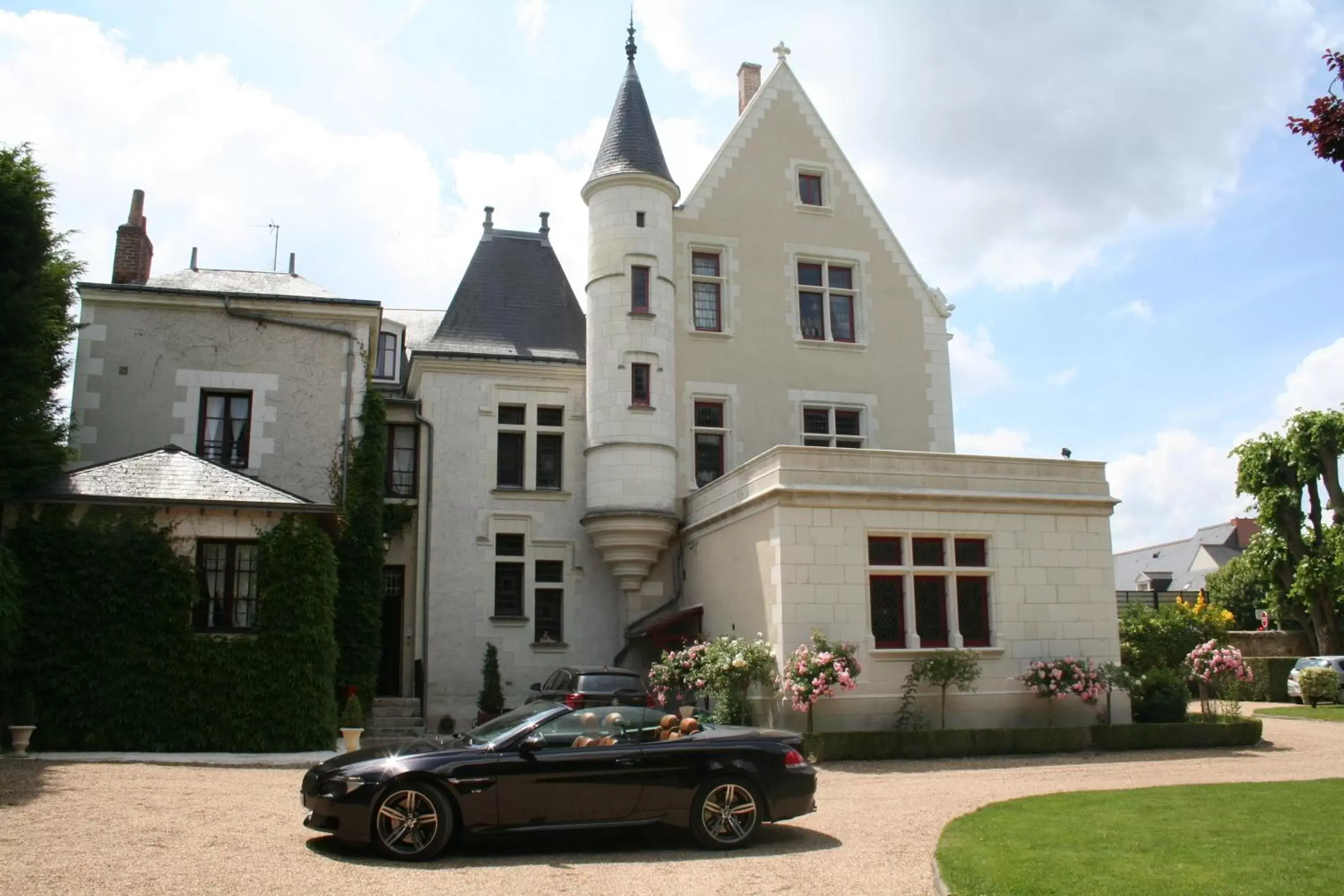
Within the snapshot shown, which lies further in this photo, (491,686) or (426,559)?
(426,559)

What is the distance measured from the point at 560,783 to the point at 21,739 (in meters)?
10.7

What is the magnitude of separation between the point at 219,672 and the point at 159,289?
9.63 metres

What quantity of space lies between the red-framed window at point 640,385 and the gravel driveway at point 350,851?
1198 cm

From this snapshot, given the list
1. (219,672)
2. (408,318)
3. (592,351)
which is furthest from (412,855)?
(408,318)

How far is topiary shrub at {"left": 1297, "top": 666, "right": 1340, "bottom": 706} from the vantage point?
105ft

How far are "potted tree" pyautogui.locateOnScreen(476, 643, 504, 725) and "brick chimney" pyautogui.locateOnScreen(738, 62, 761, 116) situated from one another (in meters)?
16.7

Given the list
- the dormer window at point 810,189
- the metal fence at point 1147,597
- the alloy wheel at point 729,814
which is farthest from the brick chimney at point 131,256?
the metal fence at point 1147,597

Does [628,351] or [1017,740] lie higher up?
[628,351]

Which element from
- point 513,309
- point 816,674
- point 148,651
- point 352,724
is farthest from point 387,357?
point 816,674

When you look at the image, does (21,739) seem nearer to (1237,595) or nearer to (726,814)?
(726,814)

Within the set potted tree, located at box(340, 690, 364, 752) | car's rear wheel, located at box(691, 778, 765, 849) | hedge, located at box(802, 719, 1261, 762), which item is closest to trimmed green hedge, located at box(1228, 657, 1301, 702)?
hedge, located at box(802, 719, 1261, 762)

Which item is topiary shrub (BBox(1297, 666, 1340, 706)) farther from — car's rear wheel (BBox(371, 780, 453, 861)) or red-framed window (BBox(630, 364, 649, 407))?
car's rear wheel (BBox(371, 780, 453, 861))

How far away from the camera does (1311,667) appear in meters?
32.8

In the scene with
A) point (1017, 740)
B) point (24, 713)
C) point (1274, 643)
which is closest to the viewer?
point (24, 713)
